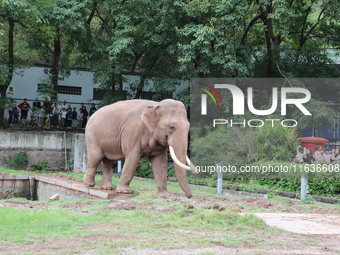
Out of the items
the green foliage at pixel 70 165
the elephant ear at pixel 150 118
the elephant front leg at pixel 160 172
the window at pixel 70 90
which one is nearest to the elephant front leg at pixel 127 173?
the elephant front leg at pixel 160 172

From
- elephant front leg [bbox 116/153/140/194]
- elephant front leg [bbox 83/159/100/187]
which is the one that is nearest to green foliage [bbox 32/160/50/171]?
elephant front leg [bbox 83/159/100/187]

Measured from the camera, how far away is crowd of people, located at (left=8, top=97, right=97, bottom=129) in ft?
93.4

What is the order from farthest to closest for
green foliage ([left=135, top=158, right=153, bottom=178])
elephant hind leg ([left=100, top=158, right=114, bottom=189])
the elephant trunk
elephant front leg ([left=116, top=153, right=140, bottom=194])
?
green foliage ([left=135, top=158, right=153, bottom=178]), elephant hind leg ([left=100, top=158, right=114, bottom=189]), elephant front leg ([left=116, top=153, right=140, bottom=194]), the elephant trunk

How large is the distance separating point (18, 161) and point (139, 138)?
14555mm

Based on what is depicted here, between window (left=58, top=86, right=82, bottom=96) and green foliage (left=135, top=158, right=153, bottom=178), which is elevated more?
window (left=58, top=86, right=82, bottom=96)

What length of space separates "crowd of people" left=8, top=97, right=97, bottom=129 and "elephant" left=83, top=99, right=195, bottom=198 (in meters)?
14.2

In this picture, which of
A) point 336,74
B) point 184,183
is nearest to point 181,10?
point 336,74

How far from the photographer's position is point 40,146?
2695 centimetres

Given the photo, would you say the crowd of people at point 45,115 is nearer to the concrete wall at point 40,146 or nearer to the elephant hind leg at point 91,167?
the concrete wall at point 40,146

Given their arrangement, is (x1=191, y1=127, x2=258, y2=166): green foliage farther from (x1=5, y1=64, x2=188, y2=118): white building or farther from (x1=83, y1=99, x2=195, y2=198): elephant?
(x1=5, y1=64, x2=188, y2=118): white building

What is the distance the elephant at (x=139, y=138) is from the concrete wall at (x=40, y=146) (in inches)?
465

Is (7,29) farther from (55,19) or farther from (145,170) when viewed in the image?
(145,170)

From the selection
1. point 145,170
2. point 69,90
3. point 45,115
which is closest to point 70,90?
point 69,90

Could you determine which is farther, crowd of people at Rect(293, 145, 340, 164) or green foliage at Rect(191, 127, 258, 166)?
green foliage at Rect(191, 127, 258, 166)
